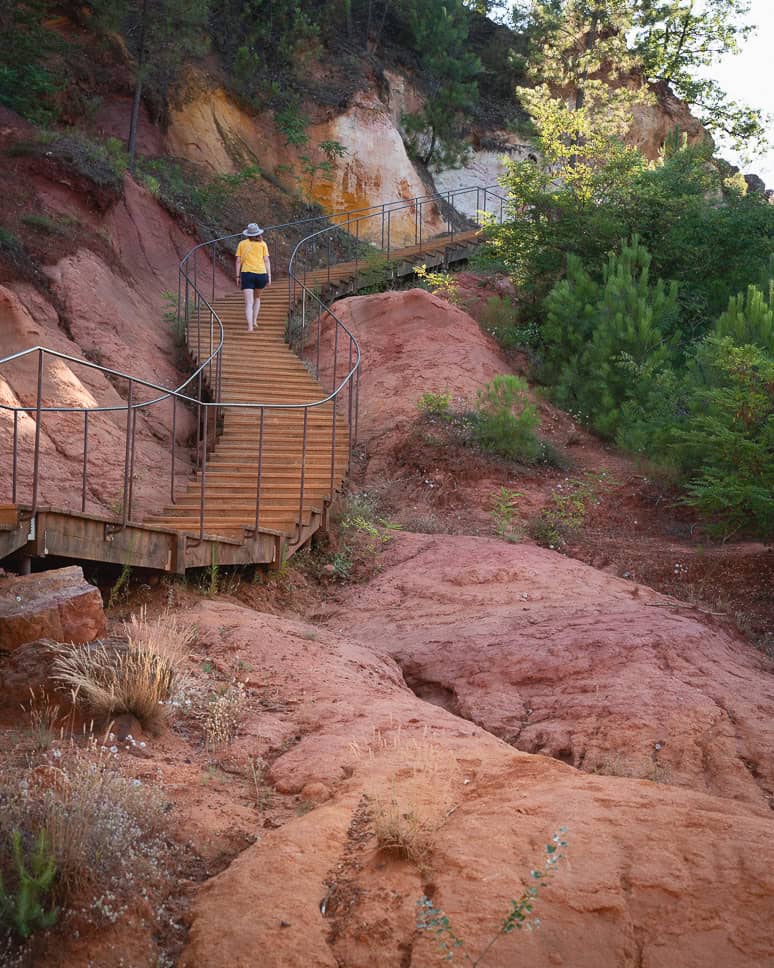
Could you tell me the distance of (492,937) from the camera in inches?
145

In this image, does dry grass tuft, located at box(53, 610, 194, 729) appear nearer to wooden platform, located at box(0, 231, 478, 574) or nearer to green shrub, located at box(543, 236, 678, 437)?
wooden platform, located at box(0, 231, 478, 574)

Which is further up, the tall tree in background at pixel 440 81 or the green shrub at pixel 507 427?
the tall tree in background at pixel 440 81

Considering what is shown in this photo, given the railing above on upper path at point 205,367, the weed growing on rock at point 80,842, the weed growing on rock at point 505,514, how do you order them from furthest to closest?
the weed growing on rock at point 505,514 → the railing above on upper path at point 205,367 → the weed growing on rock at point 80,842

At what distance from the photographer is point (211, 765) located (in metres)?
5.43

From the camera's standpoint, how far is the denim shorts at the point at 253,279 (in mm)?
15875

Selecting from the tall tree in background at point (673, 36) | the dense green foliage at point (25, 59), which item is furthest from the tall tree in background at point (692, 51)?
the dense green foliage at point (25, 59)

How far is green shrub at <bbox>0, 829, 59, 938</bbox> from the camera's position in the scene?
360 centimetres

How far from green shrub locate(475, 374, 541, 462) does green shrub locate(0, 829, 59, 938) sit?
11949mm

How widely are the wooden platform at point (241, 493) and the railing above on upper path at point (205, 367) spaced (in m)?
0.17

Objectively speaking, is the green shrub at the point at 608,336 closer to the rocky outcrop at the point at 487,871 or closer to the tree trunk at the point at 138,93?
the tree trunk at the point at 138,93

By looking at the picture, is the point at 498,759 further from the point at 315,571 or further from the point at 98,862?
the point at 315,571

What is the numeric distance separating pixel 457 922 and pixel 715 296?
57.9 feet

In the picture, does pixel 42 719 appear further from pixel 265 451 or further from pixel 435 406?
pixel 435 406

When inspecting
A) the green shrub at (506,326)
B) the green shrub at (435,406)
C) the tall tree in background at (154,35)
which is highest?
the tall tree in background at (154,35)
